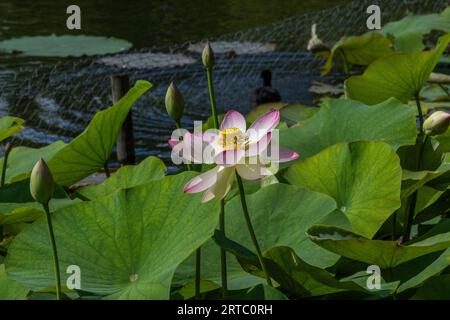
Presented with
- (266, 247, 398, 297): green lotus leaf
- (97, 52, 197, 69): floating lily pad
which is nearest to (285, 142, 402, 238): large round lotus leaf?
(266, 247, 398, 297): green lotus leaf

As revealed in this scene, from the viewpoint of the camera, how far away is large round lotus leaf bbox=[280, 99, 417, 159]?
94 cm

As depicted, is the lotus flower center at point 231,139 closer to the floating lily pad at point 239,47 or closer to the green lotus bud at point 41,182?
the green lotus bud at point 41,182

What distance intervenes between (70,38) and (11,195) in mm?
4990

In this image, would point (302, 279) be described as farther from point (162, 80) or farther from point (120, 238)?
point (162, 80)

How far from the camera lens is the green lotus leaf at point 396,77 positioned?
1.08m

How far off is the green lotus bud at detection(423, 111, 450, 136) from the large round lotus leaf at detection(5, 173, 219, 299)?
27cm

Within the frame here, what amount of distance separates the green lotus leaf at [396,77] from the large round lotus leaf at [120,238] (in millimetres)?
489

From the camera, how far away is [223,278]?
2.11 feet

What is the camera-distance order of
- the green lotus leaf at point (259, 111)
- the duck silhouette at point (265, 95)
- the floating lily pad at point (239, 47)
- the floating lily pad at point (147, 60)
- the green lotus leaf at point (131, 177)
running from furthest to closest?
the floating lily pad at point (239, 47)
the floating lily pad at point (147, 60)
the duck silhouette at point (265, 95)
the green lotus leaf at point (259, 111)
the green lotus leaf at point (131, 177)

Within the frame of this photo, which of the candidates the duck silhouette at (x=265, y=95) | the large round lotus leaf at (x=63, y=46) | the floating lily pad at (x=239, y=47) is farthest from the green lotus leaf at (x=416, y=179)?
the large round lotus leaf at (x=63, y=46)

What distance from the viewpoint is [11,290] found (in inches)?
26.9

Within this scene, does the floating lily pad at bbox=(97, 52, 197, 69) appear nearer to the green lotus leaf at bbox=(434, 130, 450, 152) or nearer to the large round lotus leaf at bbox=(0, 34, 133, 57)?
the large round lotus leaf at bbox=(0, 34, 133, 57)

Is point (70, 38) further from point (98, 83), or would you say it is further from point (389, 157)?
point (389, 157)
